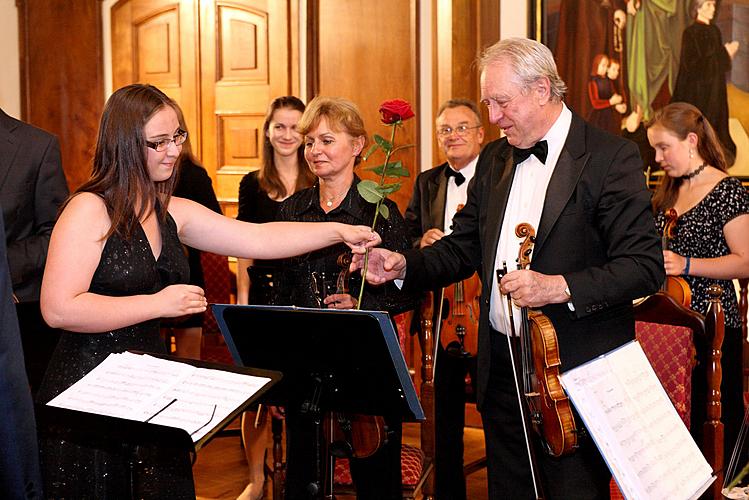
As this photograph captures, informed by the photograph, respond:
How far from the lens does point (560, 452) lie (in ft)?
8.36

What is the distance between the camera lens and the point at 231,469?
5051 millimetres

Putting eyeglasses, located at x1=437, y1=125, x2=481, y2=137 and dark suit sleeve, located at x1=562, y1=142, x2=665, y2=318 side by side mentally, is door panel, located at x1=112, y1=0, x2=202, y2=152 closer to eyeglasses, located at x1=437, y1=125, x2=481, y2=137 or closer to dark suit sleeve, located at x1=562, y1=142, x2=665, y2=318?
eyeglasses, located at x1=437, y1=125, x2=481, y2=137

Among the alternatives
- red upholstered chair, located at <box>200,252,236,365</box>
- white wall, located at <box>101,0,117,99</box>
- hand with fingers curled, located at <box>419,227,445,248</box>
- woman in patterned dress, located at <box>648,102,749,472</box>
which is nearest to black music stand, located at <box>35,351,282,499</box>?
hand with fingers curled, located at <box>419,227,445,248</box>

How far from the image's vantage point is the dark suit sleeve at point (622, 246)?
8.71 feet

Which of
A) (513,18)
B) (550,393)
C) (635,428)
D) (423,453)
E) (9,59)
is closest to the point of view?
(635,428)

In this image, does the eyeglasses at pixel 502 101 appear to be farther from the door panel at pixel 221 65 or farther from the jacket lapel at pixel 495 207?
the door panel at pixel 221 65

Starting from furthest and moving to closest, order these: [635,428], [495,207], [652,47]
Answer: [652,47], [495,207], [635,428]

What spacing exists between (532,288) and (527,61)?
2.23ft

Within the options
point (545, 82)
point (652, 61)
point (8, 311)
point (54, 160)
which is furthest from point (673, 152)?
point (8, 311)

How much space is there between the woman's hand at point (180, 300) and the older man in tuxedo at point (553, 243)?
68cm

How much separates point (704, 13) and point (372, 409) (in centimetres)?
347

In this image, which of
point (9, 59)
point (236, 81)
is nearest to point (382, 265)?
point (236, 81)

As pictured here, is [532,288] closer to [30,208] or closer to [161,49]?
[30,208]

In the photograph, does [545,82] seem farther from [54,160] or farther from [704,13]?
[704,13]
